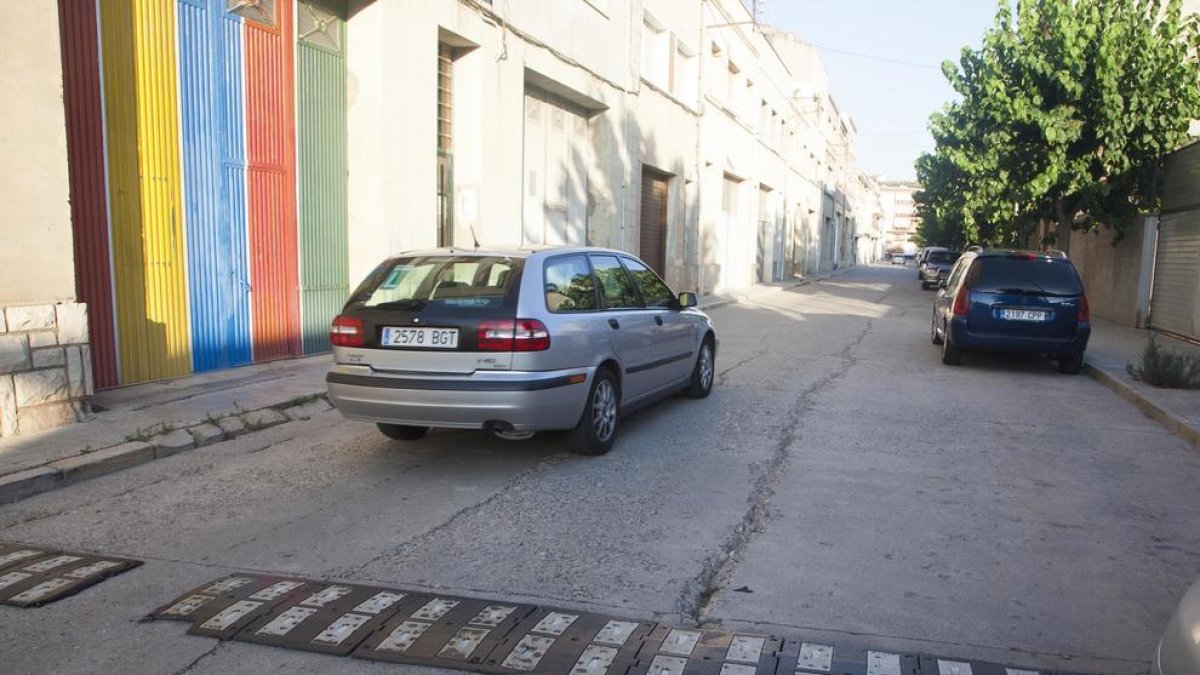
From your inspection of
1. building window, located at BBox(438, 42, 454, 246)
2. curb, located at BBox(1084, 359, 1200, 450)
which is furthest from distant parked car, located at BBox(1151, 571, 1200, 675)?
building window, located at BBox(438, 42, 454, 246)

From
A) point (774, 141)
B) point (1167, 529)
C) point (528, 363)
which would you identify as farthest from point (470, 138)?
point (774, 141)

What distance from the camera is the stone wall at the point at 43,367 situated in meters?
6.46

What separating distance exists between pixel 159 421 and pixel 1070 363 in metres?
10.8

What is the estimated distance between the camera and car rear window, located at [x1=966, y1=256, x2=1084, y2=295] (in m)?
11.2

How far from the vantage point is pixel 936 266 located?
36969 millimetres

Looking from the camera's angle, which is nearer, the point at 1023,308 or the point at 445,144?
the point at 1023,308

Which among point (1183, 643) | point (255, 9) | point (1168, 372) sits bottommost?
point (1168, 372)

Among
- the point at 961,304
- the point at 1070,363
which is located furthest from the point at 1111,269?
the point at 961,304

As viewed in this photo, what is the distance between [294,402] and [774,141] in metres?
33.2

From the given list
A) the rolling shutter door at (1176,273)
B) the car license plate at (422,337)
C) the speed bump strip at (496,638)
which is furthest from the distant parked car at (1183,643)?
the rolling shutter door at (1176,273)

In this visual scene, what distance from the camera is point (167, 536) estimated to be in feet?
15.8

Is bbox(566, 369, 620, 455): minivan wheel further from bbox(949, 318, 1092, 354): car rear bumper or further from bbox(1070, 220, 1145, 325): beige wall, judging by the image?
bbox(1070, 220, 1145, 325): beige wall

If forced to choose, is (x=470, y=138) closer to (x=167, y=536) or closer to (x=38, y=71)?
(x=38, y=71)

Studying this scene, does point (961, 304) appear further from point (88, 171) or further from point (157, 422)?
point (88, 171)
